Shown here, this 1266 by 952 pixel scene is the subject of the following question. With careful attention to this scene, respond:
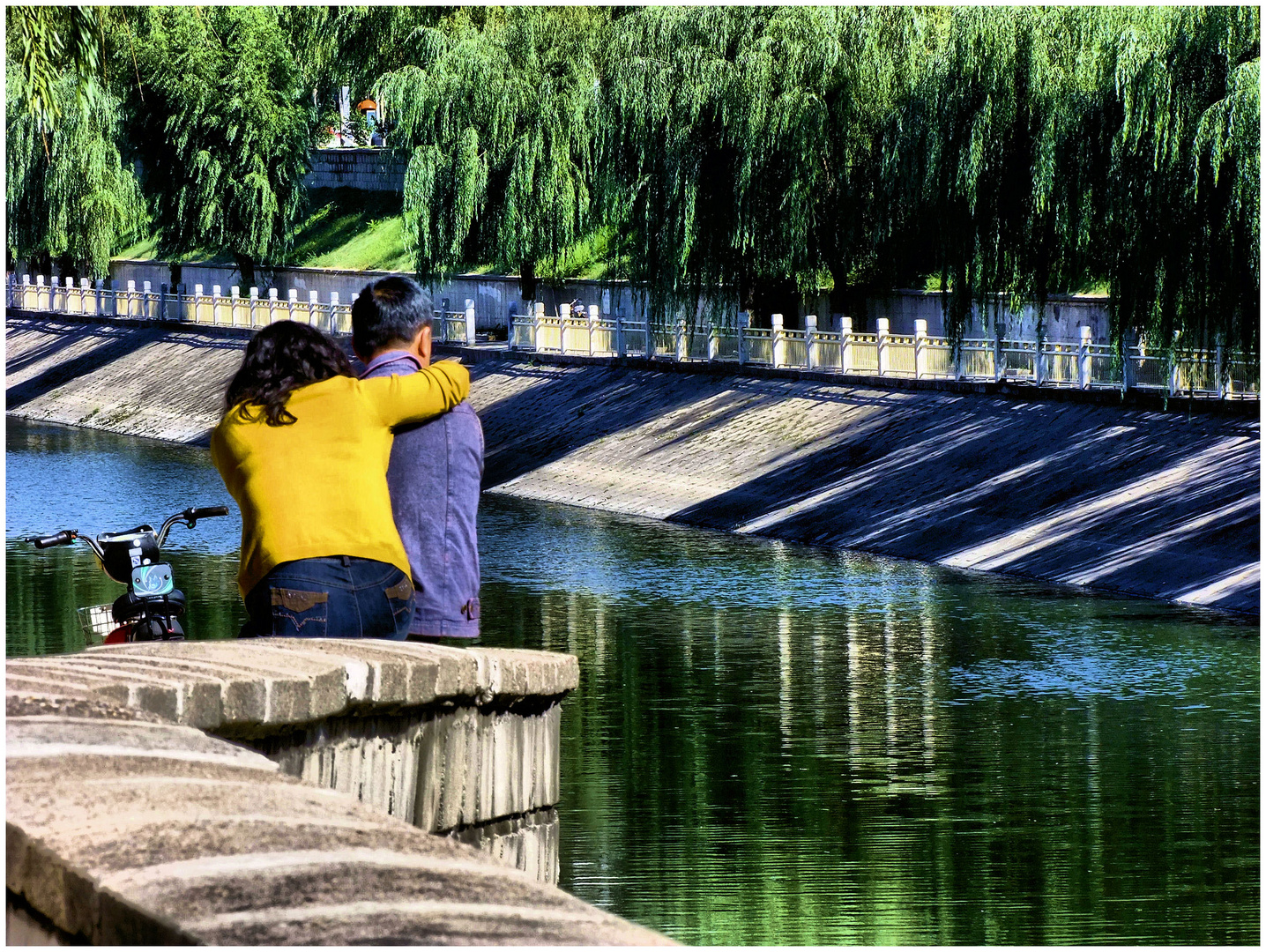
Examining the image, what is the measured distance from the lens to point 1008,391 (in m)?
26.6

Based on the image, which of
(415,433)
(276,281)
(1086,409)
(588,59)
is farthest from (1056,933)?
(276,281)

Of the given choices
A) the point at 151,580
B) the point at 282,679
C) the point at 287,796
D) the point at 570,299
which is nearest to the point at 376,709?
the point at 282,679

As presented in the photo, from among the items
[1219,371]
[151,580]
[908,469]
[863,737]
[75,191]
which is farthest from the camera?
[75,191]

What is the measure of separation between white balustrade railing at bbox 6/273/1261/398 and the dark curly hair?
12.3m

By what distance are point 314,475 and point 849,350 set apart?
991 inches

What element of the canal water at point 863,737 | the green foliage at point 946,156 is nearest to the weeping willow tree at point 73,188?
the green foliage at point 946,156

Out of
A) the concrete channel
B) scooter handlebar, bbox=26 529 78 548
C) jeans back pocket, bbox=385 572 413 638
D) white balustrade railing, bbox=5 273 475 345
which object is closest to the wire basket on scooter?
scooter handlebar, bbox=26 529 78 548

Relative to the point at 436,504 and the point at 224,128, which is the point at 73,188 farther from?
the point at 436,504

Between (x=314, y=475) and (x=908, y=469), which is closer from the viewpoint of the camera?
(x=314, y=475)

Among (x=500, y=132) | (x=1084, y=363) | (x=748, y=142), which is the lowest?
(x=1084, y=363)

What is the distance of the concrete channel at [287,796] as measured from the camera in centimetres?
267

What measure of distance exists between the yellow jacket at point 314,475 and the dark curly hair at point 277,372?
0.02m

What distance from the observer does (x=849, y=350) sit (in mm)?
29594

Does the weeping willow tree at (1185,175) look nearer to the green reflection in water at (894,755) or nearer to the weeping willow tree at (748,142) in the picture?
the green reflection in water at (894,755)
